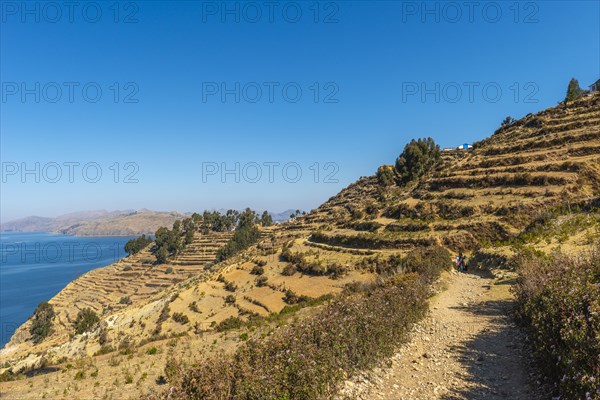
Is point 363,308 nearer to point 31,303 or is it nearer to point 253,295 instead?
point 253,295

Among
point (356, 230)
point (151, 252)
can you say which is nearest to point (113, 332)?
point (356, 230)

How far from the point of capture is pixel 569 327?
5840 millimetres

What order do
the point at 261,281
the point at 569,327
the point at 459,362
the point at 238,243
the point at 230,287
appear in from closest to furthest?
the point at 569,327 → the point at 459,362 → the point at 261,281 → the point at 230,287 → the point at 238,243

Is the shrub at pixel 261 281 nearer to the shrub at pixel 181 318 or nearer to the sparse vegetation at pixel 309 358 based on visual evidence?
the shrub at pixel 181 318

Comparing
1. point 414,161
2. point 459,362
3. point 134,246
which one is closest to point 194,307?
point 459,362

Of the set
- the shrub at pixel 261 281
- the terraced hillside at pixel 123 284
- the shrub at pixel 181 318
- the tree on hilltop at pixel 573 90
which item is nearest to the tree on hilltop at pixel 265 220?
the terraced hillside at pixel 123 284

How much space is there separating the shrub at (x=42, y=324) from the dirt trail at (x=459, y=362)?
74643 mm

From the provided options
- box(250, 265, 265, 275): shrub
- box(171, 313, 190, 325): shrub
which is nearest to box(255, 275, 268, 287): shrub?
box(250, 265, 265, 275): shrub

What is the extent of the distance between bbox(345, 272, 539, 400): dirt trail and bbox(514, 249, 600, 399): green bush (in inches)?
31.8

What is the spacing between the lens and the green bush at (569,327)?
16.3 feet

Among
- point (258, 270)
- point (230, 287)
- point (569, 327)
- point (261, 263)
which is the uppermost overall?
point (569, 327)

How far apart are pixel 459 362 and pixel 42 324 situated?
78.9m

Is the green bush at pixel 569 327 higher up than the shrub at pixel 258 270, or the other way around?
the green bush at pixel 569 327

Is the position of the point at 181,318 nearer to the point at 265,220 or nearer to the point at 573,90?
the point at 573,90
